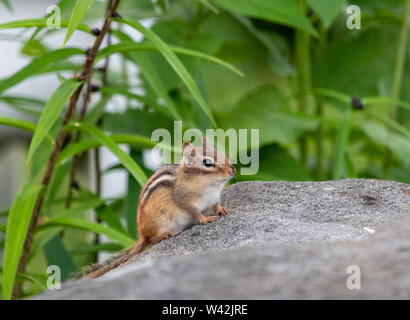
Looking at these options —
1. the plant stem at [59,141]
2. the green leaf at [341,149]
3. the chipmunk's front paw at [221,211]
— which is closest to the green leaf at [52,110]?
the plant stem at [59,141]

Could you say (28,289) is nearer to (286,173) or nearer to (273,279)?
(286,173)

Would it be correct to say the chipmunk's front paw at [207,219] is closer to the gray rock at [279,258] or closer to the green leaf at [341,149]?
the gray rock at [279,258]

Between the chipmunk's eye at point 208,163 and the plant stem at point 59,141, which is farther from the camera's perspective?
the plant stem at point 59,141

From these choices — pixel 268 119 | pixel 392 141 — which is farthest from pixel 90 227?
pixel 392 141

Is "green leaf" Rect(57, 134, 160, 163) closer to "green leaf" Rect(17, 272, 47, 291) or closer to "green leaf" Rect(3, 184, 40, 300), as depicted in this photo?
"green leaf" Rect(3, 184, 40, 300)

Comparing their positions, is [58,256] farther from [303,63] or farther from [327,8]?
[303,63]

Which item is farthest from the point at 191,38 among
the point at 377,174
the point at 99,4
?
the point at 377,174
